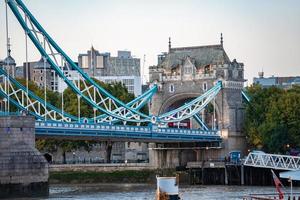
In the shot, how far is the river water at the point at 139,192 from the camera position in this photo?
81188 mm

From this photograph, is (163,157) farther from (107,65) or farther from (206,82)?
(107,65)

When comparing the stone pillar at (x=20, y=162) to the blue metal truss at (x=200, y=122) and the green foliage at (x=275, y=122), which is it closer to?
A: the green foliage at (x=275, y=122)

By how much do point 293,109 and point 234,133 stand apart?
288 inches

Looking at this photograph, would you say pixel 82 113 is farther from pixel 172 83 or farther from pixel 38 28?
pixel 38 28

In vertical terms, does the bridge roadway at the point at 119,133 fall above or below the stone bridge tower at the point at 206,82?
below

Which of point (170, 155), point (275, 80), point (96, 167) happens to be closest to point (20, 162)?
point (96, 167)

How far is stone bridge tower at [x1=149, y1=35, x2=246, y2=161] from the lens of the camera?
380 ft

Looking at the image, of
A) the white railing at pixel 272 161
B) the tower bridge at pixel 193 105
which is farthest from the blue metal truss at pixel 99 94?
the white railing at pixel 272 161

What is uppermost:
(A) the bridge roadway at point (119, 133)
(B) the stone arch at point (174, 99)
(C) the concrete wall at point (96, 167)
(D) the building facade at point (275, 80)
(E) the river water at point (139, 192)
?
(D) the building facade at point (275, 80)

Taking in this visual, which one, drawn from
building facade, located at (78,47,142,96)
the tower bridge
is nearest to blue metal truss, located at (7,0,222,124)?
the tower bridge

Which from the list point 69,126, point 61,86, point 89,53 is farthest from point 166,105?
point 89,53

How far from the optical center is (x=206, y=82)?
116938mm

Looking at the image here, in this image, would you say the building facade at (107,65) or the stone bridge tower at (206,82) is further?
the building facade at (107,65)

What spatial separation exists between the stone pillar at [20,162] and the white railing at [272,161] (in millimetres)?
20748
